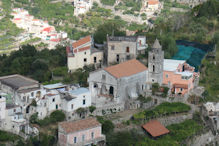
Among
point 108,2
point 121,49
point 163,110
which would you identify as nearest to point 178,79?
point 163,110

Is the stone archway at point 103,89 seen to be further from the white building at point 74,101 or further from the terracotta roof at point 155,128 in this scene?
the terracotta roof at point 155,128

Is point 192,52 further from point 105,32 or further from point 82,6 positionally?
point 82,6

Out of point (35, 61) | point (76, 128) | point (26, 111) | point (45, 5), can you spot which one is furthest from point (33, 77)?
point (45, 5)

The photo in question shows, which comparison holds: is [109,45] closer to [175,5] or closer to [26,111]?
[26,111]

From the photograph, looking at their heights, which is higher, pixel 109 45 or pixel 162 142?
pixel 109 45

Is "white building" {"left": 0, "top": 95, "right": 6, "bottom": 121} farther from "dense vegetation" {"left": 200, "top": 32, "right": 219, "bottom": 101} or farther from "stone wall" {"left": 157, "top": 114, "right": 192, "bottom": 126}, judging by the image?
"dense vegetation" {"left": 200, "top": 32, "right": 219, "bottom": 101}

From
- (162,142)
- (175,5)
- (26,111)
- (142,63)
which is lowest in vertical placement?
(162,142)
